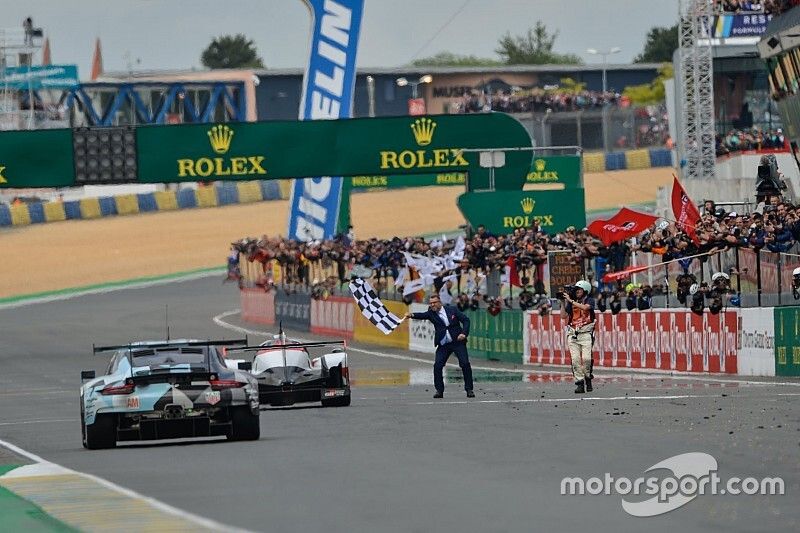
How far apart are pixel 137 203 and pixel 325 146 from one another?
5210cm

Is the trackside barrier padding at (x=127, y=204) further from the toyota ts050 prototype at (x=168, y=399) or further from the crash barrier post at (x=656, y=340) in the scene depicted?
the toyota ts050 prototype at (x=168, y=399)

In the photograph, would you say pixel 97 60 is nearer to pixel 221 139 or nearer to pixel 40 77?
pixel 40 77

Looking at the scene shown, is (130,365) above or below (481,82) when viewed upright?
below

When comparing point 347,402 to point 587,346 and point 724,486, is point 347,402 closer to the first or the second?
point 587,346

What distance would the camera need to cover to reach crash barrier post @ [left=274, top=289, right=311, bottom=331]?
47969 mm

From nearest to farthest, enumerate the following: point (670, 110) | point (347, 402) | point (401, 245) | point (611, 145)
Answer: point (347, 402)
point (401, 245)
point (670, 110)
point (611, 145)

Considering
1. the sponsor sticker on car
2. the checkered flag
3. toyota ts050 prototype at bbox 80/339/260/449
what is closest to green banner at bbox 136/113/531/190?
the checkered flag

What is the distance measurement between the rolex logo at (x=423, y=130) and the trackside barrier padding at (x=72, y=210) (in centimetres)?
5087

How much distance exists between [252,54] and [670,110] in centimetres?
11984

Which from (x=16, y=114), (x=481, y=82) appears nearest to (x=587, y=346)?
(x=16, y=114)

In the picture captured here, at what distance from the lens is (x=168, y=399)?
624 inches

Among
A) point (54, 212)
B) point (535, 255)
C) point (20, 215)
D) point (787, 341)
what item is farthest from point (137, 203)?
point (787, 341)

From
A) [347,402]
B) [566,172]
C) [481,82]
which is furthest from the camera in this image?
[481,82]

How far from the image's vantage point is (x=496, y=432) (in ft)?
54.7
